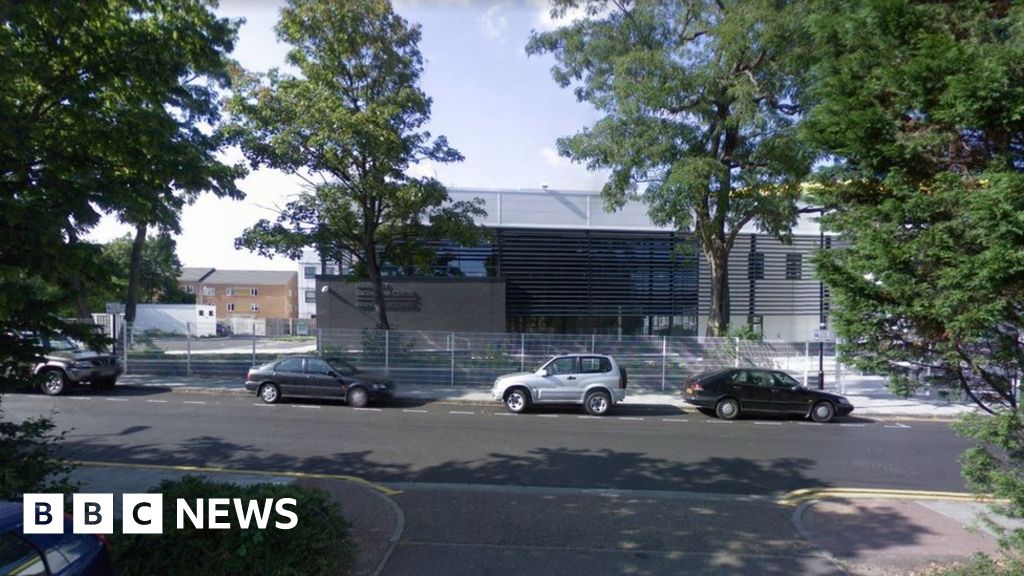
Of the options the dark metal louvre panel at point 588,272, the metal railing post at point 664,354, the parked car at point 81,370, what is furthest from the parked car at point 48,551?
the dark metal louvre panel at point 588,272

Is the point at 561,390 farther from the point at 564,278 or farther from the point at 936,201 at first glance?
the point at 564,278

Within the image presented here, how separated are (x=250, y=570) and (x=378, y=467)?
436cm

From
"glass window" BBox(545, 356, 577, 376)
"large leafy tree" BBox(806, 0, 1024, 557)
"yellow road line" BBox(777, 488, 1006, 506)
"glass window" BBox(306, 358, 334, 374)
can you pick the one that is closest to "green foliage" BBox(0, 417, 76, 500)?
"large leafy tree" BBox(806, 0, 1024, 557)

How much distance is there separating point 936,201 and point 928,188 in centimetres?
30

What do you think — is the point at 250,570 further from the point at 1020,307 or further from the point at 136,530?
the point at 1020,307

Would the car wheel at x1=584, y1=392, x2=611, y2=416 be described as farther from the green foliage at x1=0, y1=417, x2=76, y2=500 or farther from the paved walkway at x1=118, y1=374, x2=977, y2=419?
the green foliage at x1=0, y1=417, x2=76, y2=500

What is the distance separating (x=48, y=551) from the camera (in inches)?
127

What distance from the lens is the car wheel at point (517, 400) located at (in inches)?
558

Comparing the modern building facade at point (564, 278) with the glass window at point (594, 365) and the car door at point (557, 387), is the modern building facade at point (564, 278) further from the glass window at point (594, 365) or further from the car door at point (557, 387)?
the car door at point (557, 387)

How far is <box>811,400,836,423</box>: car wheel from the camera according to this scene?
45.1 feet

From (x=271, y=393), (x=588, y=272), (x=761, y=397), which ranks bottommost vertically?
(x=271, y=393)

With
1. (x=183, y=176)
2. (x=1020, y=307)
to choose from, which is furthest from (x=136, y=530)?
(x=1020, y=307)

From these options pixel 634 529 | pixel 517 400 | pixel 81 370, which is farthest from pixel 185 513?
pixel 81 370

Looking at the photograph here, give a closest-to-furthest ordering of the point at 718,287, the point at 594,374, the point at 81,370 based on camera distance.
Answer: the point at 594,374, the point at 81,370, the point at 718,287
